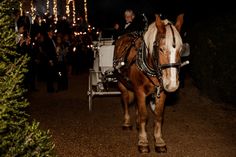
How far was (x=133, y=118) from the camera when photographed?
34.4ft

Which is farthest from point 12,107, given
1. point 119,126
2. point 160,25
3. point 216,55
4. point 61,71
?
point 61,71

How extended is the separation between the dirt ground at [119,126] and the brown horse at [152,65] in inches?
22.5

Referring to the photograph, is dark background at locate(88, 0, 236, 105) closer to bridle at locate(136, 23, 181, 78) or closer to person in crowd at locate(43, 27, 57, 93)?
person in crowd at locate(43, 27, 57, 93)

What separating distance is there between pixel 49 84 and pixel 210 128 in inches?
282

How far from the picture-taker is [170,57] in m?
6.54

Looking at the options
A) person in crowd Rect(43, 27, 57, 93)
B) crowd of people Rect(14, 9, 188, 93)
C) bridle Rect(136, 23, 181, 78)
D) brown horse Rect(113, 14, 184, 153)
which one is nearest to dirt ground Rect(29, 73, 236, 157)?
brown horse Rect(113, 14, 184, 153)

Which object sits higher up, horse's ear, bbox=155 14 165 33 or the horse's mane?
horse's ear, bbox=155 14 165 33

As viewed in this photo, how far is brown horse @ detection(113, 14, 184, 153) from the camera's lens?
6.55 meters

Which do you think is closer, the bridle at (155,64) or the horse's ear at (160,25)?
the bridle at (155,64)

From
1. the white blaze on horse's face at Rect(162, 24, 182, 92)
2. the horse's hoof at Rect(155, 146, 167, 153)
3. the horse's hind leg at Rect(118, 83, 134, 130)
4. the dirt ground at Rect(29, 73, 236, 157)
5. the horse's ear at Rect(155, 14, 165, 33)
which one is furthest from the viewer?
the horse's hind leg at Rect(118, 83, 134, 130)

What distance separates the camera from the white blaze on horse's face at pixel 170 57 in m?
6.43

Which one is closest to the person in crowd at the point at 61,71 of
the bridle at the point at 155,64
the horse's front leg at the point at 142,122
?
the horse's front leg at the point at 142,122

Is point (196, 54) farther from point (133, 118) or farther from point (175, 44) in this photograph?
point (175, 44)

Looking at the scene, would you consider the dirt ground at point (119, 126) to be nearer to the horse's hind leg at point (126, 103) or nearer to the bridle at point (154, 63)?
the horse's hind leg at point (126, 103)
